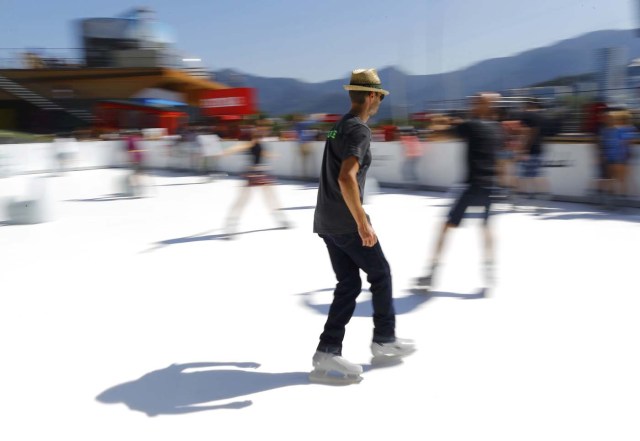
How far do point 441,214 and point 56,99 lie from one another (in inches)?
1076

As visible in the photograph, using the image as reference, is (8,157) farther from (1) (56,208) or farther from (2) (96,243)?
(2) (96,243)

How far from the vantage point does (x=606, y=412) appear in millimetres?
2947

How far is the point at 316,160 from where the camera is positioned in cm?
1562

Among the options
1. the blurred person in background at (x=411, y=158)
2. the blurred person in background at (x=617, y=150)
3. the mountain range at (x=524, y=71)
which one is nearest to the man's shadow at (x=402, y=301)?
the blurred person in background at (x=617, y=150)

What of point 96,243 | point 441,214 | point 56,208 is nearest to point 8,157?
point 56,208

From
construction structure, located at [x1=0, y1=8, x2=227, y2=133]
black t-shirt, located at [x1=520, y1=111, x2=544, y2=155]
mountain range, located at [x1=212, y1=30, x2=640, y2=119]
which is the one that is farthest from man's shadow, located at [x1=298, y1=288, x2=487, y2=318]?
construction structure, located at [x1=0, y1=8, x2=227, y2=133]

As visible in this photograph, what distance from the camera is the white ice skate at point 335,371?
337 centimetres

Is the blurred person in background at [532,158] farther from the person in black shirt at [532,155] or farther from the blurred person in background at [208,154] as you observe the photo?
the blurred person in background at [208,154]

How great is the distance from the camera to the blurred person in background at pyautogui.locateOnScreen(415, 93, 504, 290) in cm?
484

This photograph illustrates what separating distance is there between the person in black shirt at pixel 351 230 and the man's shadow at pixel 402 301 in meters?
1.07

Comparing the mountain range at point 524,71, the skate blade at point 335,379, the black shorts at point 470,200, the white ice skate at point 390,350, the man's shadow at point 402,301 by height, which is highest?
the mountain range at point 524,71

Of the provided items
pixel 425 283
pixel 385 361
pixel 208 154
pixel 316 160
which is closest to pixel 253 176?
pixel 425 283

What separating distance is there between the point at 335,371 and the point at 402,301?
1.65 meters

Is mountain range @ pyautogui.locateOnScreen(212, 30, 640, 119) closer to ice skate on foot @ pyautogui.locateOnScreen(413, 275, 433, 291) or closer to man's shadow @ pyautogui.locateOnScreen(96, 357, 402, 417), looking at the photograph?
ice skate on foot @ pyautogui.locateOnScreen(413, 275, 433, 291)
